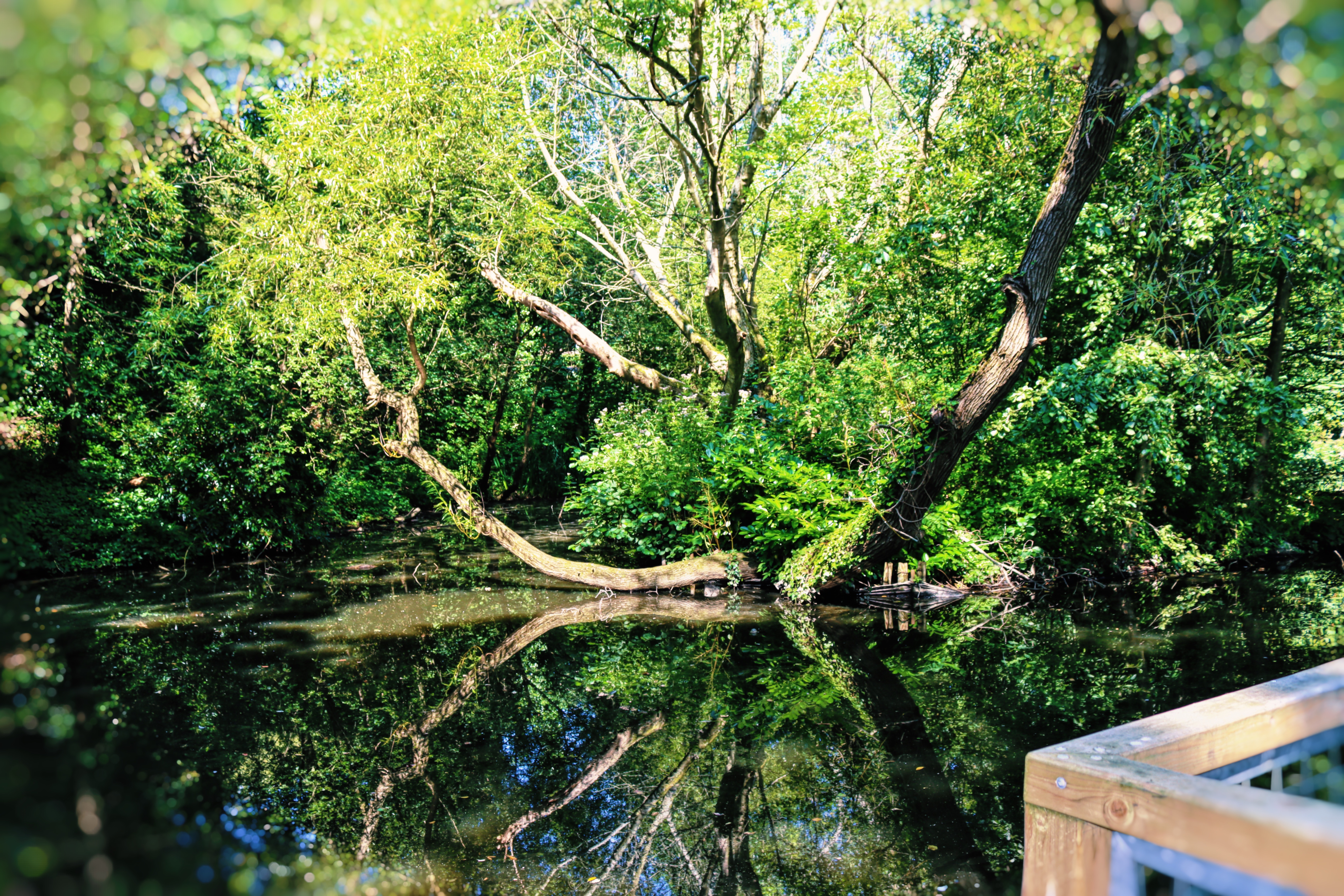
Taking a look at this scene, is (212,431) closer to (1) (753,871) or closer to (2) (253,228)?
(2) (253,228)

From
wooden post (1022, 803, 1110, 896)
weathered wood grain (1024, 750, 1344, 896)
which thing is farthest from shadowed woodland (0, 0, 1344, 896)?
wooden post (1022, 803, 1110, 896)

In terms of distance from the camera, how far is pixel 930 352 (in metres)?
11.8

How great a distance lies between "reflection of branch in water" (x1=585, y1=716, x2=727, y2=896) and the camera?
3.76 metres

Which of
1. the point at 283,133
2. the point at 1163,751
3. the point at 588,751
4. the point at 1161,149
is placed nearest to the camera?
the point at 1163,751

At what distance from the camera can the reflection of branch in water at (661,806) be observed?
3764 mm

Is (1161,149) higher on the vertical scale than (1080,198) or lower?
higher

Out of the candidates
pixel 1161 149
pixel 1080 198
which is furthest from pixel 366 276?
pixel 1161 149

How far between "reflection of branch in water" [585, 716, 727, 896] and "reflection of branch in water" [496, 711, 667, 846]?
39 cm

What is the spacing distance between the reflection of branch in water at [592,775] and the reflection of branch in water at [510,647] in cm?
74

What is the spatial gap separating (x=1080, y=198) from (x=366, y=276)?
25.2 ft

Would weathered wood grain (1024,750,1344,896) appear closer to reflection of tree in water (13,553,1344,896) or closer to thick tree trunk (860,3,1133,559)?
reflection of tree in water (13,553,1344,896)

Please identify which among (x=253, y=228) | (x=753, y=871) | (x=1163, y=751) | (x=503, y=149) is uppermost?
(x=503, y=149)

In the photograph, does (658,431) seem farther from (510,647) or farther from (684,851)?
(684,851)

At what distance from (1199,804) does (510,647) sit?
7213 millimetres
